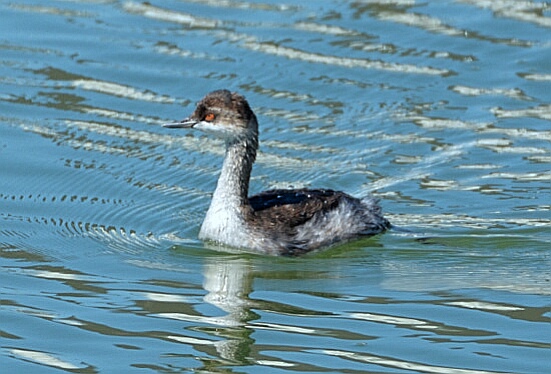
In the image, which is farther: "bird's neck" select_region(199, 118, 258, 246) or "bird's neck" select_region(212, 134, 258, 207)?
"bird's neck" select_region(212, 134, 258, 207)

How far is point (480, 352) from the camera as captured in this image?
938cm

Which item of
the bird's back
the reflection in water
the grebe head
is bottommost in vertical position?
the reflection in water

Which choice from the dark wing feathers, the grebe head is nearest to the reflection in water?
the dark wing feathers

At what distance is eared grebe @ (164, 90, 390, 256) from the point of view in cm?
1233

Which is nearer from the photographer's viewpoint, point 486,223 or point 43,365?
point 43,365

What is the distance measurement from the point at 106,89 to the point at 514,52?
187 inches

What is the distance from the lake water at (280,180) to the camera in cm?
971

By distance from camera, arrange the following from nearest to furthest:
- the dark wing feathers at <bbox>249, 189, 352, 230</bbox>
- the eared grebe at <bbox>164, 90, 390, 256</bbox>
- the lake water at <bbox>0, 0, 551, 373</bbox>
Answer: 1. the lake water at <bbox>0, 0, 551, 373</bbox>
2. the eared grebe at <bbox>164, 90, 390, 256</bbox>
3. the dark wing feathers at <bbox>249, 189, 352, 230</bbox>

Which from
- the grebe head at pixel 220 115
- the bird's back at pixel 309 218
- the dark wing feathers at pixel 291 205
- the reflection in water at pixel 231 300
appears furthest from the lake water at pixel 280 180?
the grebe head at pixel 220 115

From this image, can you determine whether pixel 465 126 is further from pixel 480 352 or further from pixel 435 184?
pixel 480 352

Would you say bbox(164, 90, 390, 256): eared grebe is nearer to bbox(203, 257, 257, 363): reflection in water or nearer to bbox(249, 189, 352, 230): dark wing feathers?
bbox(249, 189, 352, 230): dark wing feathers

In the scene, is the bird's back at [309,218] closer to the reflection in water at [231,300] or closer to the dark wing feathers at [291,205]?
the dark wing feathers at [291,205]

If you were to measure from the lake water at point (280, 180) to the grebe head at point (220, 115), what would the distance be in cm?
100

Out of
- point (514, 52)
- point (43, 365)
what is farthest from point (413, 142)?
point (43, 365)
